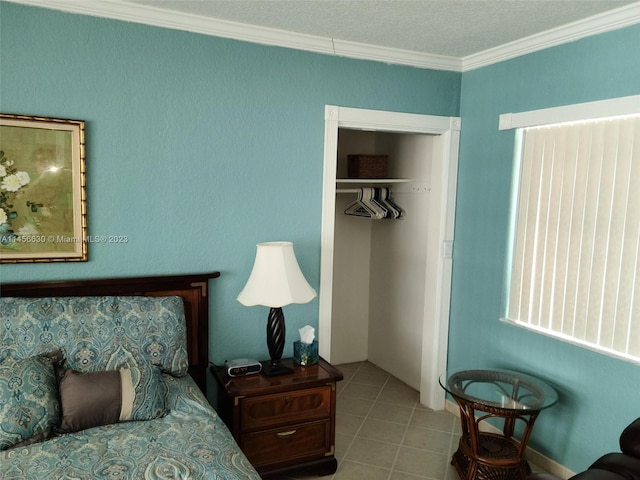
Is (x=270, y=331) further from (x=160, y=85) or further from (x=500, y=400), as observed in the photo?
(x=160, y=85)

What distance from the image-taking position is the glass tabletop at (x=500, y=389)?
97.7 inches

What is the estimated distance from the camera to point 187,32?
8.70 ft

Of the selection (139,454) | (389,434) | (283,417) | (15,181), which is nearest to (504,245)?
(389,434)

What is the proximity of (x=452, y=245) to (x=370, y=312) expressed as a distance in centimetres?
126

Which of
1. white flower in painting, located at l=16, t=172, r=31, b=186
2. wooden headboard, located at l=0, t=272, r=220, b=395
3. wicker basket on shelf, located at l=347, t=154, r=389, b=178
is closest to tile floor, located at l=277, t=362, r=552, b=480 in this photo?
wooden headboard, located at l=0, t=272, r=220, b=395

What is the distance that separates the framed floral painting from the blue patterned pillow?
0.61 m

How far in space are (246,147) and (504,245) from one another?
167cm

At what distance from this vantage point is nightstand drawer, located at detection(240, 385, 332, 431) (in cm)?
254

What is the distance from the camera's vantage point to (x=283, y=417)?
103 inches

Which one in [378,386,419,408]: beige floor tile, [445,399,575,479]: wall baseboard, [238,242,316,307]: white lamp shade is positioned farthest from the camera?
[378,386,419,408]: beige floor tile

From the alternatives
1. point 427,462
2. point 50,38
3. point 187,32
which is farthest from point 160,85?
point 427,462

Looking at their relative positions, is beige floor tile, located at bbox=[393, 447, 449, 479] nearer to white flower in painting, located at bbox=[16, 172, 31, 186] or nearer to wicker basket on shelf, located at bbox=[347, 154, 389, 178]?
wicker basket on shelf, located at bbox=[347, 154, 389, 178]

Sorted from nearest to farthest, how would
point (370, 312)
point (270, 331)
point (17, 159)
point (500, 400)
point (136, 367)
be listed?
point (136, 367), point (17, 159), point (500, 400), point (270, 331), point (370, 312)

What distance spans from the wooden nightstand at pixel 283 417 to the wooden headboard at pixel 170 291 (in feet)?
0.39
